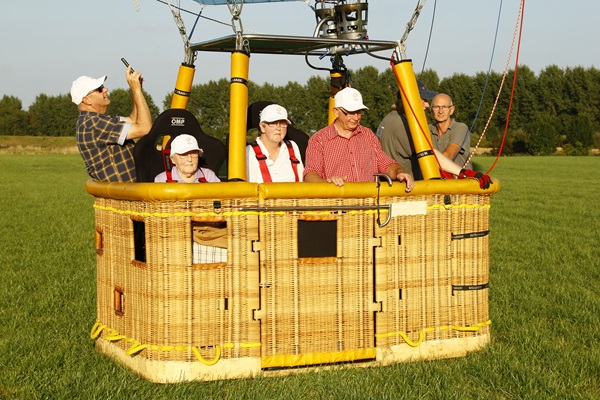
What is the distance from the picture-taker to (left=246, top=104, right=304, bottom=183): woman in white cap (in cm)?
561

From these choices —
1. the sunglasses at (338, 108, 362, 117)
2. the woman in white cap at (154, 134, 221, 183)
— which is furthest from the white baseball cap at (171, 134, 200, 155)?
the sunglasses at (338, 108, 362, 117)

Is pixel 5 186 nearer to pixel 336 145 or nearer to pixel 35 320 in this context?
pixel 35 320

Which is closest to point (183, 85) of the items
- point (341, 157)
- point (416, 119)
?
point (341, 157)

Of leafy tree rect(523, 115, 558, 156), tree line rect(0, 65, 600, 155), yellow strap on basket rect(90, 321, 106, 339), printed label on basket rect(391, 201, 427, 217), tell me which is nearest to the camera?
printed label on basket rect(391, 201, 427, 217)

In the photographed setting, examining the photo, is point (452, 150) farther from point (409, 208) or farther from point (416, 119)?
point (409, 208)

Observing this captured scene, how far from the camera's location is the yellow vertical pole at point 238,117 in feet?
16.3

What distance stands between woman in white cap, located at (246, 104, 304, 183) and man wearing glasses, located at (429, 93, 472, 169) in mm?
1280

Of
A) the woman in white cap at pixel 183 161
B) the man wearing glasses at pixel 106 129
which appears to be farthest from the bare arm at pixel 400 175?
the man wearing glasses at pixel 106 129

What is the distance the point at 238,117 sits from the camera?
16.5 ft

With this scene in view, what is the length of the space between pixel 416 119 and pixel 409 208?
610 millimetres

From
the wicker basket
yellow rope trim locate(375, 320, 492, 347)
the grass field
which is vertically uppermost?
the wicker basket

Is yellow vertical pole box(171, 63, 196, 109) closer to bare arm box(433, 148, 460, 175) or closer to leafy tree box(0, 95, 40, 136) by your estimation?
bare arm box(433, 148, 460, 175)

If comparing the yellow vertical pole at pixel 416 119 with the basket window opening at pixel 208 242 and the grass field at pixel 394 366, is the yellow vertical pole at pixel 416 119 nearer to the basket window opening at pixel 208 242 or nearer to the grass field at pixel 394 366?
the grass field at pixel 394 366

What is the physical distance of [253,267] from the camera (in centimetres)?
482
